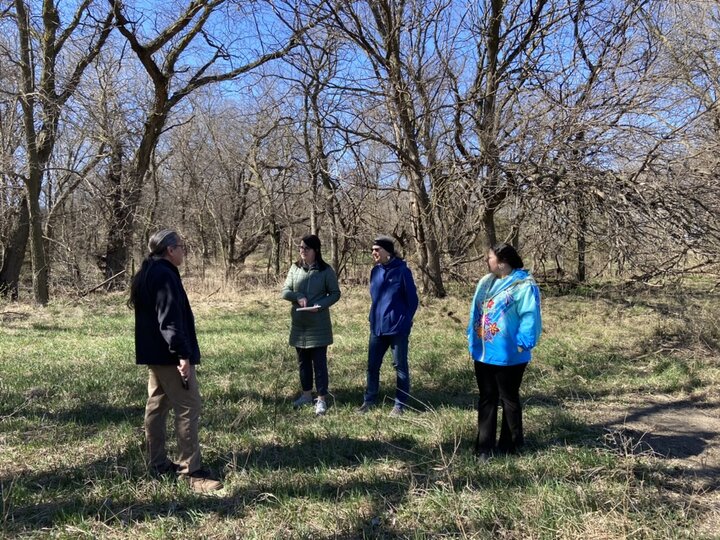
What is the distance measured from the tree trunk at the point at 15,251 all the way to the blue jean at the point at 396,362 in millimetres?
14579

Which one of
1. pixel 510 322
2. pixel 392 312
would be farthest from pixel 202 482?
pixel 510 322

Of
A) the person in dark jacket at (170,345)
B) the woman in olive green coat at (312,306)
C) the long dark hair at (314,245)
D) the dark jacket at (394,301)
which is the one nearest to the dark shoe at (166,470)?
the person in dark jacket at (170,345)

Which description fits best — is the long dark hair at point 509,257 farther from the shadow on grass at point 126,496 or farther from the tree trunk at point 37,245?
the tree trunk at point 37,245

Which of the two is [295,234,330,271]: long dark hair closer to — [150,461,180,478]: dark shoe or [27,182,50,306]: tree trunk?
→ [150,461,180,478]: dark shoe

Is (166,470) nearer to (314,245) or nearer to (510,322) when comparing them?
(314,245)

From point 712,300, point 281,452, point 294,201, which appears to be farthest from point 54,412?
point 294,201

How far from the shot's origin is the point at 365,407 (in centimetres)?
521

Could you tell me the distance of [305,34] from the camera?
32.0 feet

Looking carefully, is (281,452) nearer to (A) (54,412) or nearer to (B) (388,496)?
(B) (388,496)

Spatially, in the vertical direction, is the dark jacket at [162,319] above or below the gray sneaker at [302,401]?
above

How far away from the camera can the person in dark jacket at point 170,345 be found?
350 centimetres

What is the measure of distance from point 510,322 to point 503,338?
0.13 meters

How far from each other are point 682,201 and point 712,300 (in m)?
4.04

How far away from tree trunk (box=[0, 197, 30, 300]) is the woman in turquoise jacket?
15932 millimetres
